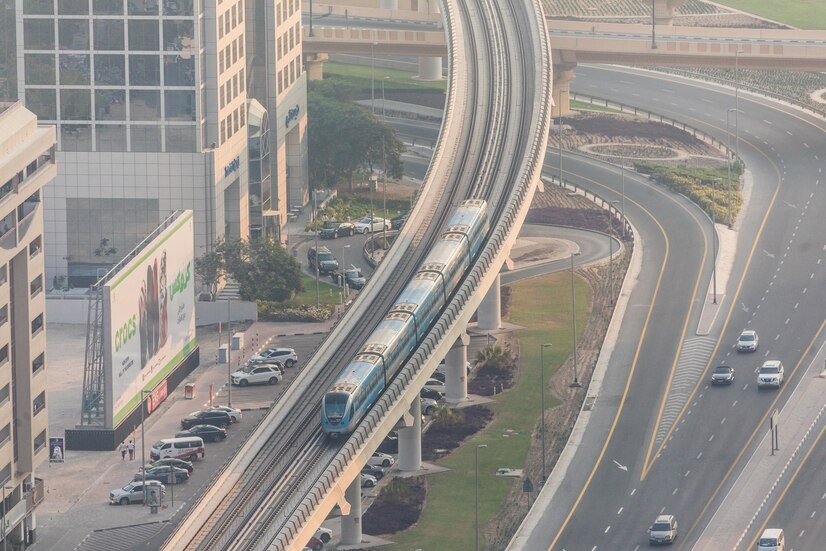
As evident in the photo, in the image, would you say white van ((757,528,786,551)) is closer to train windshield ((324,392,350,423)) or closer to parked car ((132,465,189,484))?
train windshield ((324,392,350,423))

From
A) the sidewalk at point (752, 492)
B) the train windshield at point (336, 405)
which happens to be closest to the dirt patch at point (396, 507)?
the train windshield at point (336, 405)

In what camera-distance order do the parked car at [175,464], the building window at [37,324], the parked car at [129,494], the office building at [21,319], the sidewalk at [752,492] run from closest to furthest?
the office building at [21,319] → the building window at [37,324] → the sidewalk at [752,492] → the parked car at [129,494] → the parked car at [175,464]

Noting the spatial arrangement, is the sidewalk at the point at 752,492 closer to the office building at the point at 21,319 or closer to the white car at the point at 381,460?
the white car at the point at 381,460

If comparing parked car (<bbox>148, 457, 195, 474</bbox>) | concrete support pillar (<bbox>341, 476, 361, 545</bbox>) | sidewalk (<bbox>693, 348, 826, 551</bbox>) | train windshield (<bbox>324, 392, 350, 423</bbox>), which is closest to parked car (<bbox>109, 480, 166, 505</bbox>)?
parked car (<bbox>148, 457, 195, 474</bbox>)

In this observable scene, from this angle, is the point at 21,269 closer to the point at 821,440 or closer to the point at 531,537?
the point at 531,537

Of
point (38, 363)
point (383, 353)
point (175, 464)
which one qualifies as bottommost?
point (175, 464)

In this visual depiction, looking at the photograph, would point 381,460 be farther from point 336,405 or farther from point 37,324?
point 37,324

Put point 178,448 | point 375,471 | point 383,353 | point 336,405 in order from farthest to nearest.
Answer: point 178,448, point 375,471, point 383,353, point 336,405

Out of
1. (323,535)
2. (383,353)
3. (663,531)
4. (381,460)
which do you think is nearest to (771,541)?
(663,531)

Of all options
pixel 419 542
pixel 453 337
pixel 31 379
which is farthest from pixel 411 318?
pixel 31 379
